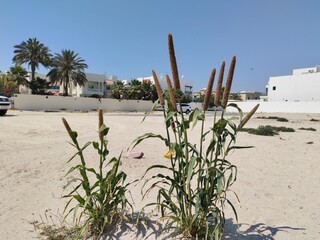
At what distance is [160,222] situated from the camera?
2373mm

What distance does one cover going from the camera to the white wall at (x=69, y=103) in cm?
2720

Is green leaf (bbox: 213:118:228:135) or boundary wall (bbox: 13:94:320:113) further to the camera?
boundary wall (bbox: 13:94:320:113)

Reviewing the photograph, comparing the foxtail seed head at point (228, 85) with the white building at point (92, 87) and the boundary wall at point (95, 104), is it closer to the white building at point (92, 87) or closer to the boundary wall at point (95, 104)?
the boundary wall at point (95, 104)

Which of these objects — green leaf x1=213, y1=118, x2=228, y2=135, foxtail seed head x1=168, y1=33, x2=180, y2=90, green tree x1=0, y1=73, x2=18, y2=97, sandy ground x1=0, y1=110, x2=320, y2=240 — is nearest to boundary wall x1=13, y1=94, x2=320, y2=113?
green tree x1=0, y1=73, x2=18, y2=97

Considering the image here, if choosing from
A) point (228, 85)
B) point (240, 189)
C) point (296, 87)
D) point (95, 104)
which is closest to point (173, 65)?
point (228, 85)

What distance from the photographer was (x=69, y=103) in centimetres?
3142

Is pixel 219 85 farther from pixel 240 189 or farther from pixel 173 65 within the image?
pixel 240 189

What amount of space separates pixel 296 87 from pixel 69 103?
44775 millimetres

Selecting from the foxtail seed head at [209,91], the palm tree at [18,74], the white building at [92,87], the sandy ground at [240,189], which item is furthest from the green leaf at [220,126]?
the white building at [92,87]

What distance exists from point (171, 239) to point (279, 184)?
272 cm

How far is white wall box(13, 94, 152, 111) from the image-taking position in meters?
27.2

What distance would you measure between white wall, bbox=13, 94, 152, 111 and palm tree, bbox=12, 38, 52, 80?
487 inches

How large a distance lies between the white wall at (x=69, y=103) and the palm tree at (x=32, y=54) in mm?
12357

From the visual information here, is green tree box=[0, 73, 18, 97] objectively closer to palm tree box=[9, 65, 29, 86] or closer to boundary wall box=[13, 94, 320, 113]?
palm tree box=[9, 65, 29, 86]
